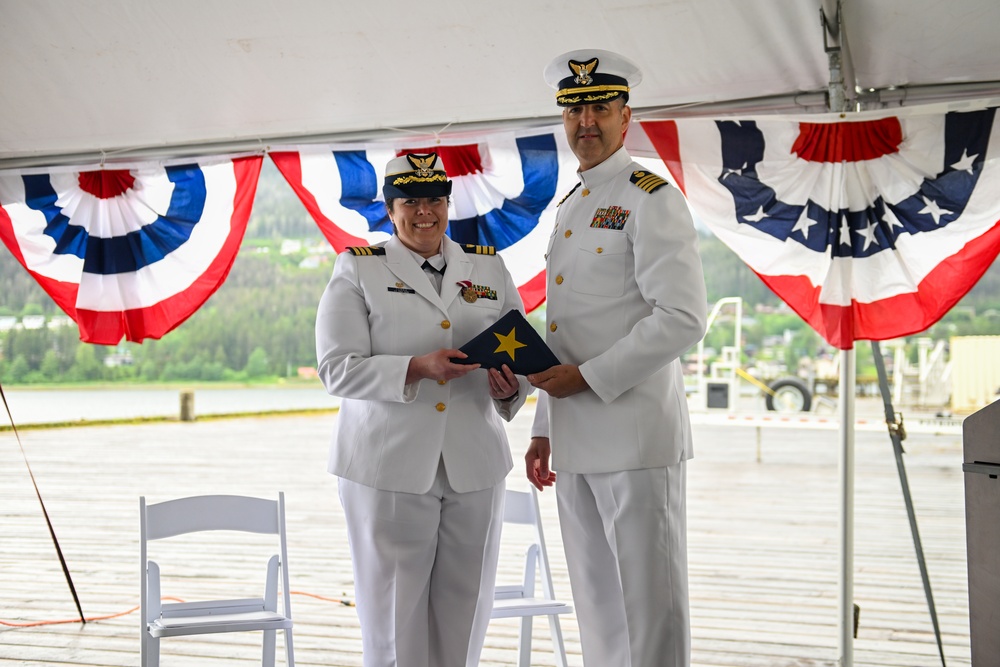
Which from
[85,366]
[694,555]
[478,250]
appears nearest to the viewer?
[478,250]

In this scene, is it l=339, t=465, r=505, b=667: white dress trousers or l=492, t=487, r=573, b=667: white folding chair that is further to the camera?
l=492, t=487, r=573, b=667: white folding chair

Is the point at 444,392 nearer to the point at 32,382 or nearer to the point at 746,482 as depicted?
the point at 746,482

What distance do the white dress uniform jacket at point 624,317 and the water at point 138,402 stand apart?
17982mm

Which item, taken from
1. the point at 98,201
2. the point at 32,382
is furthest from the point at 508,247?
the point at 32,382

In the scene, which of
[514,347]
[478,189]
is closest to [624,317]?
[514,347]

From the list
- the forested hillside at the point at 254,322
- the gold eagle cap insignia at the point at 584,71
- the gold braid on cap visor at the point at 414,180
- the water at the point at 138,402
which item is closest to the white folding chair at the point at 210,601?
the gold braid on cap visor at the point at 414,180

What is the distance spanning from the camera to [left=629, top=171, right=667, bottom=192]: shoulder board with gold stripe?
86.0 inches

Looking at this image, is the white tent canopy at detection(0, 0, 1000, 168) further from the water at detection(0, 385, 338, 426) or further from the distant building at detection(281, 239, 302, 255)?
the distant building at detection(281, 239, 302, 255)

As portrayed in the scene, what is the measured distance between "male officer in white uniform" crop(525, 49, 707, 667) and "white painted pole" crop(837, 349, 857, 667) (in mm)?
1144

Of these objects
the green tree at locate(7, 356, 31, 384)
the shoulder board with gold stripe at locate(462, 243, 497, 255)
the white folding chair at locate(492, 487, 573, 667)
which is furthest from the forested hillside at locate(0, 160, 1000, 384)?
the shoulder board with gold stripe at locate(462, 243, 497, 255)

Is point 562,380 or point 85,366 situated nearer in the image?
point 562,380

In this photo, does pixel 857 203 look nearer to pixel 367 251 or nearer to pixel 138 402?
pixel 367 251

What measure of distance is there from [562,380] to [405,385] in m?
0.40

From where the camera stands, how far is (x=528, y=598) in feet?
9.95
